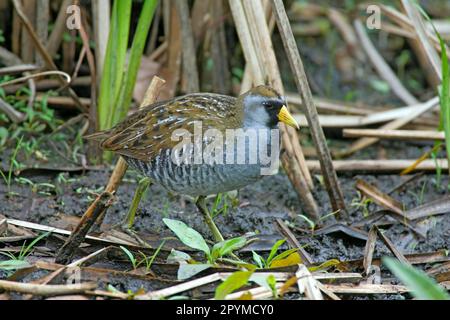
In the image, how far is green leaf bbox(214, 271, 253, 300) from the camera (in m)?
2.86

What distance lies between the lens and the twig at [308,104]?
3902 millimetres

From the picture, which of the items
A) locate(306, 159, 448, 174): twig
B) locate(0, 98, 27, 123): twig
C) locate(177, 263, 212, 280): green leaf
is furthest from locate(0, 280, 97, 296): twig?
locate(306, 159, 448, 174): twig

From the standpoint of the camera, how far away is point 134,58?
427cm

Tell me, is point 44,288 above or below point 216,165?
below

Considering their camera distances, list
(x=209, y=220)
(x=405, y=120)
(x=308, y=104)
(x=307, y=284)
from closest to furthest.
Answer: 1. (x=307, y=284)
2. (x=209, y=220)
3. (x=308, y=104)
4. (x=405, y=120)

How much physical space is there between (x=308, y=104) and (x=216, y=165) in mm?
752

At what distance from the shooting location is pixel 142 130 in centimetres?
372

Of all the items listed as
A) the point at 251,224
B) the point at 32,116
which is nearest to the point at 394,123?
the point at 251,224

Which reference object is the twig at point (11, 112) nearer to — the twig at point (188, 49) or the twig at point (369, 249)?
the twig at point (188, 49)

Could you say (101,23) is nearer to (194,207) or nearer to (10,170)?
(10,170)

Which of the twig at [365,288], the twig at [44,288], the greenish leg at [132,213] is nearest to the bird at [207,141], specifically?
the greenish leg at [132,213]

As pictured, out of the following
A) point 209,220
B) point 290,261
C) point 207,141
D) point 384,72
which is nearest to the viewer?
point 290,261

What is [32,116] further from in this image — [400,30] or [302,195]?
[400,30]

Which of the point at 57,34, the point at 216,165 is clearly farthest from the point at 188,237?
the point at 57,34
